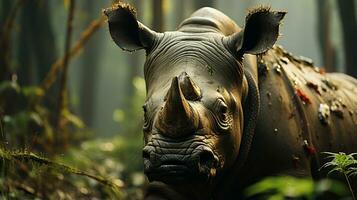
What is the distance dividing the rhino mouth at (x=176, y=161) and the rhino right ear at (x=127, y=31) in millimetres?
1387

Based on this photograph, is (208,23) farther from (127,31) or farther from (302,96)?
(302,96)

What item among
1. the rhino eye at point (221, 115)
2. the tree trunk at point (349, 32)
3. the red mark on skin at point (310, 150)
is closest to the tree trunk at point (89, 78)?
the tree trunk at point (349, 32)

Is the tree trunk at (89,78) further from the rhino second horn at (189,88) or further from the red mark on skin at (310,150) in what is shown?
the rhino second horn at (189,88)

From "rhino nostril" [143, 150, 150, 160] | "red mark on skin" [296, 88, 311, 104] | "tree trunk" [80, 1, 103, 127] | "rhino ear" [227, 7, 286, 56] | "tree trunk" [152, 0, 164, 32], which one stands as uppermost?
"tree trunk" [152, 0, 164, 32]

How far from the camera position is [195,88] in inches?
190

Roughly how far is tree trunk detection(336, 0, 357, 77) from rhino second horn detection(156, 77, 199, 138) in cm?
743

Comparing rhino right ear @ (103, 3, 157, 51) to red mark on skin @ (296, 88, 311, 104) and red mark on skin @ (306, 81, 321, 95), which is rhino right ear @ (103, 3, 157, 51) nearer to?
red mark on skin @ (296, 88, 311, 104)

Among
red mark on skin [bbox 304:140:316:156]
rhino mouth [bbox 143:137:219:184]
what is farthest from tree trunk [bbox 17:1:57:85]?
rhino mouth [bbox 143:137:219:184]

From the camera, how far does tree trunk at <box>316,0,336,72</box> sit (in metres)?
15.1

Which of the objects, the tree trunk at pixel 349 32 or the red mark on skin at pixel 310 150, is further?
the tree trunk at pixel 349 32

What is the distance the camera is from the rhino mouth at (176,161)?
171 inches

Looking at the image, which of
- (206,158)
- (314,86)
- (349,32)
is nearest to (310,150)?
(314,86)

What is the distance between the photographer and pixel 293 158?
232 inches

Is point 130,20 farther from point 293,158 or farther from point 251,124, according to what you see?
point 293,158
